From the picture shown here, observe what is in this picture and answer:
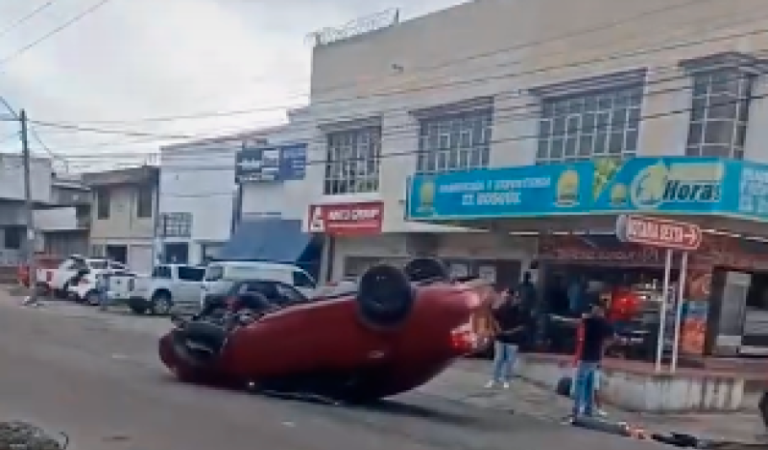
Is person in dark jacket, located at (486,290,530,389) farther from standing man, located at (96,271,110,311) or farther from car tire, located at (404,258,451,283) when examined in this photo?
standing man, located at (96,271,110,311)

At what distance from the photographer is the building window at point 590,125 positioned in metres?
22.5

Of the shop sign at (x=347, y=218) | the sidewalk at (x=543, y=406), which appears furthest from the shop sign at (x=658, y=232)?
the shop sign at (x=347, y=218)

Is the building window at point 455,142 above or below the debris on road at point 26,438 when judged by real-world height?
above

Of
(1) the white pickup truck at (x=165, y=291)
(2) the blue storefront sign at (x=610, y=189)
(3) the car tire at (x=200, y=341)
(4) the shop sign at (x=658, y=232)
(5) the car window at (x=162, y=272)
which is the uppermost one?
(2) the blue storefront sign at (x=610, y=189)

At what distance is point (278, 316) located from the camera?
1419 centimetres

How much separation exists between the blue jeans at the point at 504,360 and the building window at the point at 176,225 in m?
26.1

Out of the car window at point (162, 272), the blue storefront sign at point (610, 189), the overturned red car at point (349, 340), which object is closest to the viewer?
the overturned red car at point (349, 340)

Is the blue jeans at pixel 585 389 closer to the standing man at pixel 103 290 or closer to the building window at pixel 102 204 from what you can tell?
the standing man at pixel 103 290

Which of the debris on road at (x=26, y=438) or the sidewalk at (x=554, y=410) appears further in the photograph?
the sidewalk at (x=554, y=410)

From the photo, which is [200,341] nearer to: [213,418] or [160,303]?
[213,418]

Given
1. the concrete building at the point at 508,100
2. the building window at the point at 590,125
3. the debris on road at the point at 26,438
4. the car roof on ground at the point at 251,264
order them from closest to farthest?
the debris on road at the point at 26,438 → the concrete building at the point at 508,100 → the building window at the point at 590,125 → the car roof on ground at the point at 251,264

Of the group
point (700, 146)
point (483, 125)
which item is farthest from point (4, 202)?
point (700, 146)

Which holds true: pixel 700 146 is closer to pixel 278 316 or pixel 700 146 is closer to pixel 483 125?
pixel 483 125

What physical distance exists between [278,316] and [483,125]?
45.5 ft
